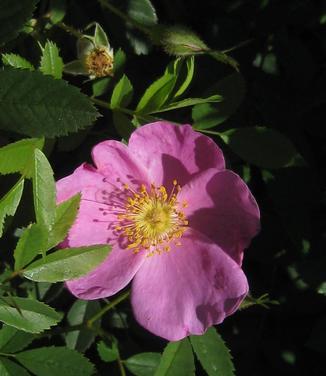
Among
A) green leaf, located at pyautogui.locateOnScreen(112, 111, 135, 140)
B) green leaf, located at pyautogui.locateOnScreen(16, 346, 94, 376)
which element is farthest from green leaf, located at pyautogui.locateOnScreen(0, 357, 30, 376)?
green leaf, located at pyautogui.locateOnScreen(112, 111, 135, 140)

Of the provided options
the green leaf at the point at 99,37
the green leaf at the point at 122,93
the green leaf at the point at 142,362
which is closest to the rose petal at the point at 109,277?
the green leaf at the point at 142,362

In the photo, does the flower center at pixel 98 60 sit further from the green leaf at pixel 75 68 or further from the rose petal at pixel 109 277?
the rose petal at pixel 109 277

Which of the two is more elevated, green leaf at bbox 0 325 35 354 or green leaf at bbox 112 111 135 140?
green leaf at bbox 112 111 135 140

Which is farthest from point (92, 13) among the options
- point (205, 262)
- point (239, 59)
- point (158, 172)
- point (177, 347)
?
point (177, 347)

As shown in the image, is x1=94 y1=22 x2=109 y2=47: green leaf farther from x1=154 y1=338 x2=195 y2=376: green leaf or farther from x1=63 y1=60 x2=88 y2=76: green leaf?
x1=154 y1=338 x2=195 y2=376: green leaf

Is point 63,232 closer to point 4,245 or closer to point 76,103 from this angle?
point 76,103

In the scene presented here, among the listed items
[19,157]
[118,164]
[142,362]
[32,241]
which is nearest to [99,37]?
[118,164]

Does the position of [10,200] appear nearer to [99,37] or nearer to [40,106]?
[40,106]
